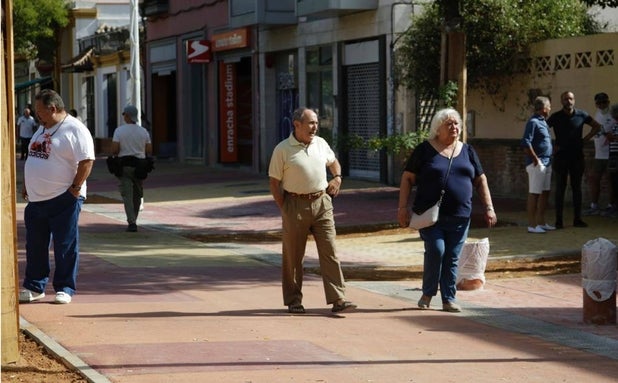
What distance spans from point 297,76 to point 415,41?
26.2 feet

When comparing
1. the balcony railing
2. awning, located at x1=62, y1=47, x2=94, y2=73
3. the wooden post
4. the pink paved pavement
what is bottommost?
the pink paved pavement

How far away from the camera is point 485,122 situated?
25.5m

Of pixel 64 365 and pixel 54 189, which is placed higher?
pixel 54 189

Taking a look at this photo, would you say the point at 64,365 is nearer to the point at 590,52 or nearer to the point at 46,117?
the point at 46,117

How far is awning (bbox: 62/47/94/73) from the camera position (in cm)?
5237

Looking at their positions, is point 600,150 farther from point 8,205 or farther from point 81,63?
point 81,63

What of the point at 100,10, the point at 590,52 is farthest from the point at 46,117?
the point at 100,10

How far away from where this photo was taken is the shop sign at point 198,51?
126 feet

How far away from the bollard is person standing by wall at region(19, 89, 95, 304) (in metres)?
4.43

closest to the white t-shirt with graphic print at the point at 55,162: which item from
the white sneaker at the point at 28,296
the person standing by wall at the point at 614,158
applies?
the white sneaker at the point at 28,296

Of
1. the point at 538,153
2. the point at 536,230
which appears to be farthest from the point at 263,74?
the point at 538,153

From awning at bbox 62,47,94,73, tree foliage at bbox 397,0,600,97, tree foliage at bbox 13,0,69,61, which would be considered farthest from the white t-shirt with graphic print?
awning at bbox 62,47,94,73

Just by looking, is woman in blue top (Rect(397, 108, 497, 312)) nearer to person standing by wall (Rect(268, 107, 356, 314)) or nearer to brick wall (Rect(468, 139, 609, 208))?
person standing by wall (Rect(268, 107, 356, 314))

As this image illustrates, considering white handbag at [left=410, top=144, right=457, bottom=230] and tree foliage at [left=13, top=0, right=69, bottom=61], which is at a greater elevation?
tree foliage at [left=13, top=0, right=69, bottom=61]
